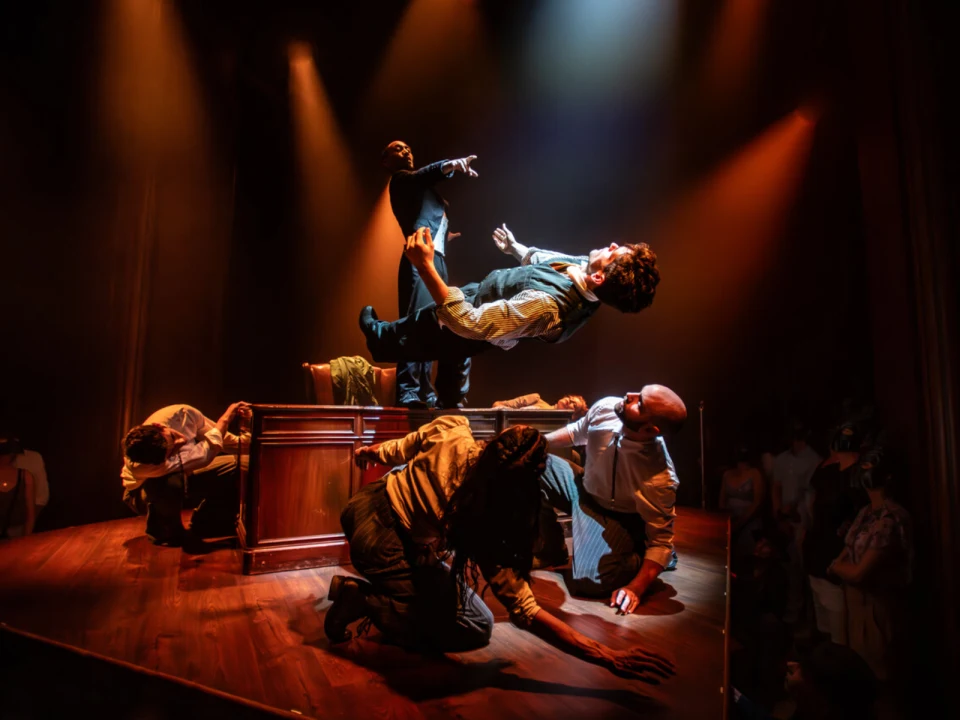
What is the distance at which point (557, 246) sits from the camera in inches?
190

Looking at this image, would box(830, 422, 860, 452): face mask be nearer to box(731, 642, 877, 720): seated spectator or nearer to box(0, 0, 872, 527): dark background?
box(0, 0, 872, 527): dark background

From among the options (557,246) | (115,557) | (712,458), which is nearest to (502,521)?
(115,557)

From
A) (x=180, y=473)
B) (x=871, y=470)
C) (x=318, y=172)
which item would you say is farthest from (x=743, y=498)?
(x=318, y=172)

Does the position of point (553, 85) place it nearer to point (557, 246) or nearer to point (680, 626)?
point (557, 246)

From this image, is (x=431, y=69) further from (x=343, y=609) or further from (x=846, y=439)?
(x=343, y=609)

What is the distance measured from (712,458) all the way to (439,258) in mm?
2652

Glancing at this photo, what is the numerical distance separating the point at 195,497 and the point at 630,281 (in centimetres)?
317

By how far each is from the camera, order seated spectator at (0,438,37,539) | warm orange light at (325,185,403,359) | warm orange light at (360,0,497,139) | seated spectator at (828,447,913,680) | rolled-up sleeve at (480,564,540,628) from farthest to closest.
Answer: warm orange light at (325,185,403,359) < warm orange light at (360,0,497,139) < seated spectator at (0,438,37,539) < seated spectator at (828,447,913,680) < rolled-up sleeve at (480,564,540,628)

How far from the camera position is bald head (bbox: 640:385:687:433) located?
2.21 meters

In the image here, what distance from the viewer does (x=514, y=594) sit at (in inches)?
56.6

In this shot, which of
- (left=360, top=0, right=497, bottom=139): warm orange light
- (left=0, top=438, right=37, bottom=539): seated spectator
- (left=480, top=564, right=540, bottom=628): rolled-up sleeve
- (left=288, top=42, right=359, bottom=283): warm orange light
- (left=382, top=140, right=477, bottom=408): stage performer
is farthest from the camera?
(left=288, top=42, right=359, bottom=283): warm orange light

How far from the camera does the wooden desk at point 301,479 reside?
2662 mm

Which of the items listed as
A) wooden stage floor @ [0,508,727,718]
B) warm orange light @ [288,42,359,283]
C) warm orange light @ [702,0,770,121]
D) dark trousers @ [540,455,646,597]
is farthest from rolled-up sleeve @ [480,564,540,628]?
warm orange light @ [288,42,359,283]

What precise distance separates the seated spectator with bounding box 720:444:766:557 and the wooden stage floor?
0.77 m
